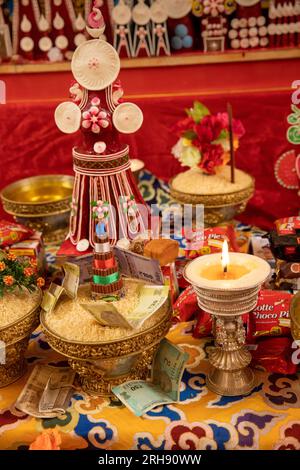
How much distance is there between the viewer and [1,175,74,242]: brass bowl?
5.26 feet

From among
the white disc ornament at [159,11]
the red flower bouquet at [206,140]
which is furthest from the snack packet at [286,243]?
the white disc ornament at [159,11]

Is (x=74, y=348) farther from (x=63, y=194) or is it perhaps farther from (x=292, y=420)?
(x=63, y=194)

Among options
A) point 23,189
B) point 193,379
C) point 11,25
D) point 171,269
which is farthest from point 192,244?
point 11,25

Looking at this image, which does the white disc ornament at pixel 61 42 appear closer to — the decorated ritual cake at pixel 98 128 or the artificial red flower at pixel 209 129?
the artificial red flower at pixel 209 129

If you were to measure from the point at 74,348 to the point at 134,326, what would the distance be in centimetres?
11

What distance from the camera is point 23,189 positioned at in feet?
5.81

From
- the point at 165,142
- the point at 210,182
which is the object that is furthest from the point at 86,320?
the point at 165,142

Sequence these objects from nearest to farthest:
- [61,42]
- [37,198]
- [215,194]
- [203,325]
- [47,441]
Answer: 1. [47,441]
2. [203,325]
3. [215,194]
4. [37,198]
5. [61,42]

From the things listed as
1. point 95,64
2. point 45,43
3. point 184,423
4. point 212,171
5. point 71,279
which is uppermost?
point 45,43

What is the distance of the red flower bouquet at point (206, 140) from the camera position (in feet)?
5.20

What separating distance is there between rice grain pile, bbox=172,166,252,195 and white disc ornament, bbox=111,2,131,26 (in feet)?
3.64

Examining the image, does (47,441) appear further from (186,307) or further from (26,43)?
(26,43)

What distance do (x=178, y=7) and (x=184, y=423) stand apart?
1.99m

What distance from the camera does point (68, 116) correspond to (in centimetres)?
131
